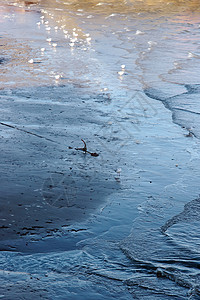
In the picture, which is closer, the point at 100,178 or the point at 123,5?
the point at 100,178

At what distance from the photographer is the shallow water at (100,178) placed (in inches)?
144

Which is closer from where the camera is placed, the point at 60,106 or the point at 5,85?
the point at 60,106

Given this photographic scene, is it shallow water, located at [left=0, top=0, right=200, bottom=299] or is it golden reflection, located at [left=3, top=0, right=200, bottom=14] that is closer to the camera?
shallow water, located at [left=0, top=0, right=200, bottom=299]

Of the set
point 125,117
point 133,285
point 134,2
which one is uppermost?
point 133,285

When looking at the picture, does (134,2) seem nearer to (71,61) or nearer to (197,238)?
(71,61)

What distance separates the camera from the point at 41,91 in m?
9.49

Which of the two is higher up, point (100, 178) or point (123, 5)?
point (100, 178)

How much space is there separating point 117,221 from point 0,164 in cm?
195

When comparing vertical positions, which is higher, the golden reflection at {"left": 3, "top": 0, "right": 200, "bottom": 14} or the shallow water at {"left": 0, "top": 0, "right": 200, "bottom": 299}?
the shallow water at {"left": 0, "top": 0, "right": 200, "bottom": 299}

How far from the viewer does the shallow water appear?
144 inches

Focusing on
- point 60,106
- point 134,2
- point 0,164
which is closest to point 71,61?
point 60,106

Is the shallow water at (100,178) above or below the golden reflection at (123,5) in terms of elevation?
above

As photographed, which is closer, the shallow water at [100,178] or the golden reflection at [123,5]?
the shallow water at [100,178]

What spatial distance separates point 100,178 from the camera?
5.52 metres
